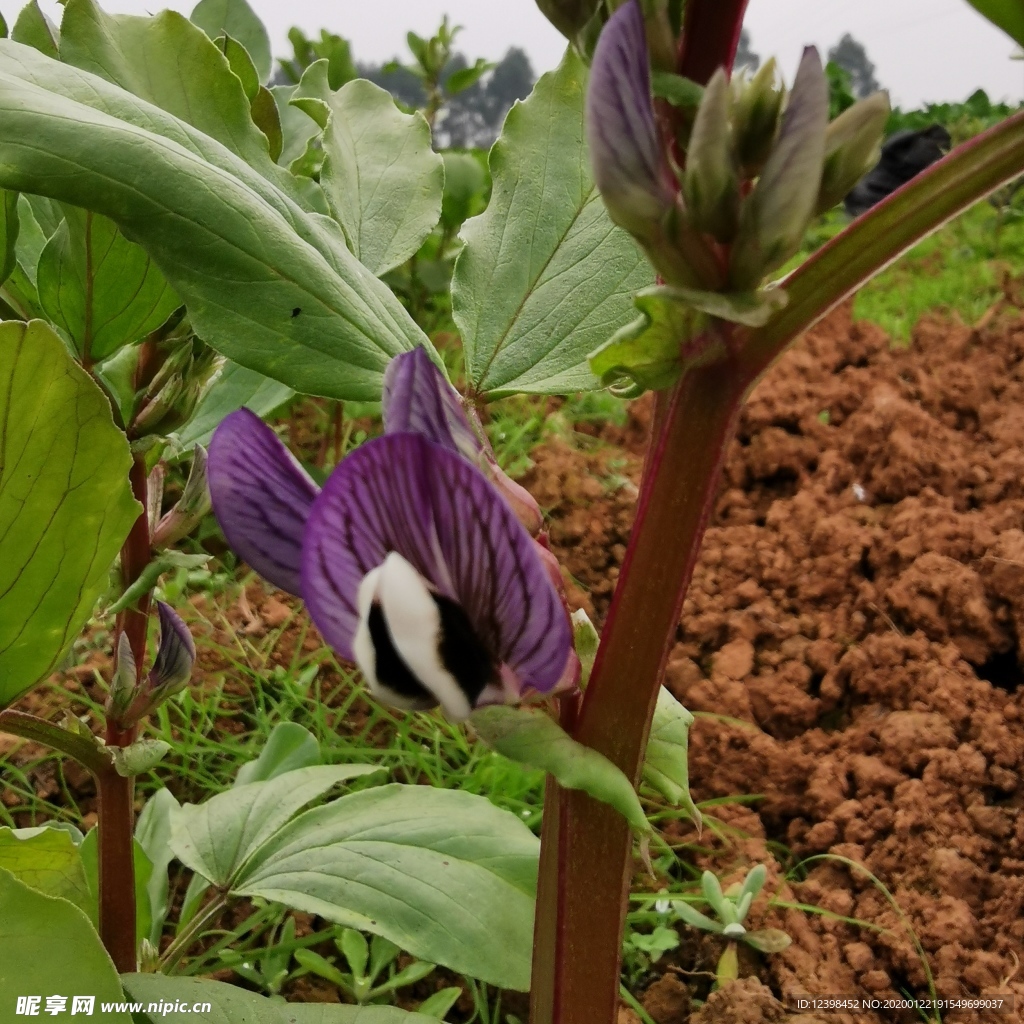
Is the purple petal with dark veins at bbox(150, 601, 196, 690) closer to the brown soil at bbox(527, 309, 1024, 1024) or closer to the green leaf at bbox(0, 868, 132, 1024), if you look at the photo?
the green leaf at bbox(0, 868, 132, 1024)

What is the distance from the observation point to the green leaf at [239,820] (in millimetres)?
696

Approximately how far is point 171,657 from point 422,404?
0.28m

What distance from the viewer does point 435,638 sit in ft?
1.15

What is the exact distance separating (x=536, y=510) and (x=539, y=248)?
0.20 meters

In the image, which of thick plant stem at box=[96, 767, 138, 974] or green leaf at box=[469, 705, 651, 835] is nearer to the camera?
green leaf at box=[469, 705, 651, 835]

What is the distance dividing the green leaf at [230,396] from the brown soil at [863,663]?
0.56 m

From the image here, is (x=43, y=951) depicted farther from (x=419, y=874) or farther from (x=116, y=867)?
(x=419, y=874)

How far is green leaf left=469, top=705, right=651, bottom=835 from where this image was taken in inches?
13.6

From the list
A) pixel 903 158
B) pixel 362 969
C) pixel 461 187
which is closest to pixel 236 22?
pixel 362 969

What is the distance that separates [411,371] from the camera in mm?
359

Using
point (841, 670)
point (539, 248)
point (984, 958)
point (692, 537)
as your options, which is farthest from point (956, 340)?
point (692, 537)

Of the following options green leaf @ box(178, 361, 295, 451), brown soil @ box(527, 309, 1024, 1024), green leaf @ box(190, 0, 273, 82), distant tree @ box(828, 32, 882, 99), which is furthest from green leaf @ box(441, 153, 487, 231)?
distant tree @ box(828, 32, 882, 99)

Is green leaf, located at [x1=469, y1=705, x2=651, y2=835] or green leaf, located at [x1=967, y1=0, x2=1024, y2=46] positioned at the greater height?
green leaf, located at [x1=967, y1=0, x2=1024, y2=46]

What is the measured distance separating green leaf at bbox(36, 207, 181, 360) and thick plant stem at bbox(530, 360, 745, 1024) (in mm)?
307
